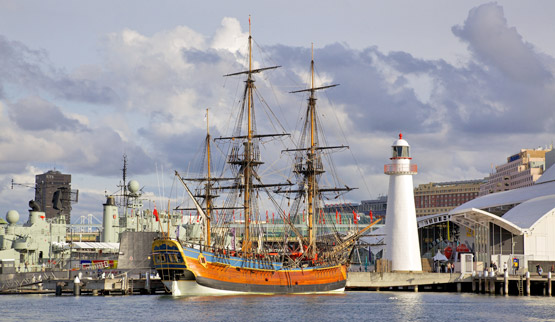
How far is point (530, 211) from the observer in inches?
3568

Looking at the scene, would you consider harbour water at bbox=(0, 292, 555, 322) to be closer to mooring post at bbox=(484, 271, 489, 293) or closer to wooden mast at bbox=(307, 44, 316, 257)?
mooring post at bbox=(484, 271, 489, 293)

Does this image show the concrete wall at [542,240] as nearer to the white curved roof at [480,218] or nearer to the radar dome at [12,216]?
the white curved roof at [480,218]

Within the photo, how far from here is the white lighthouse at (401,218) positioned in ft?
279

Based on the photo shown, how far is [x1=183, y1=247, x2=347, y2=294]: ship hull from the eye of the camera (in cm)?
7625

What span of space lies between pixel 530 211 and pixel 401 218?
619 inches

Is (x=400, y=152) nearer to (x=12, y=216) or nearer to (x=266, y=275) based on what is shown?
(x=266, y=275)

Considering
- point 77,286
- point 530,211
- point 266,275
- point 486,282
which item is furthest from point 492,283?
point 77,286

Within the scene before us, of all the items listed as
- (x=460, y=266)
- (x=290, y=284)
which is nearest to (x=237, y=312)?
(x=290, y=284)

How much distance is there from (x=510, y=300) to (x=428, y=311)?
12.7 metres

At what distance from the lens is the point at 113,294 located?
84.2 m

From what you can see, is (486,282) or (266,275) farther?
(486,282)

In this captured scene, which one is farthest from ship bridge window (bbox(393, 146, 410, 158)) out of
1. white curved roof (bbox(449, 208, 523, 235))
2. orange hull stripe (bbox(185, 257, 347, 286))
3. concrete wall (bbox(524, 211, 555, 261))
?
concrete wall (bbox(524, 211, 555, 261))

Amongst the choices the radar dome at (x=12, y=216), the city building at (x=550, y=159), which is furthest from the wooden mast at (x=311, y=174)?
the city building at (x=550, y=159)

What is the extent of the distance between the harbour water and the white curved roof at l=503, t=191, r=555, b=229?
11154 millimetres
